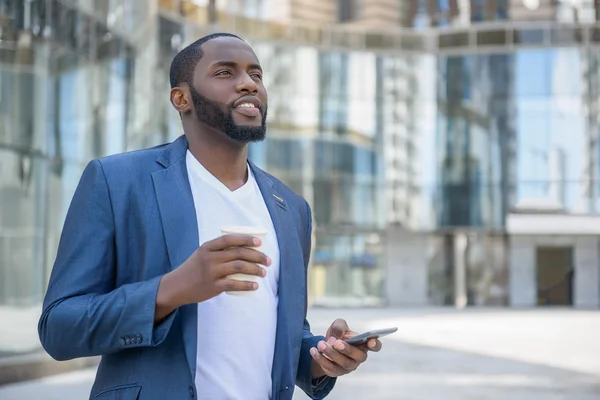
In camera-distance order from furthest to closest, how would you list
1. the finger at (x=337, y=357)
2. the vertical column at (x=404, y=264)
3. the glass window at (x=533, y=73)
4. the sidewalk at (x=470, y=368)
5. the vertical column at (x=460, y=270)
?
the vertical column at (x=404, y=264), the vertical column at (x=460, y=270), the glass window at (x=533, y=73), the sidewalk at (x=470, y=368), the finger at (x=337, y=357)

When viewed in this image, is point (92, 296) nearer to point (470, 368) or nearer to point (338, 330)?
point (338, 330)

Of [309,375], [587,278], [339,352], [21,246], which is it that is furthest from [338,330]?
[587,278]

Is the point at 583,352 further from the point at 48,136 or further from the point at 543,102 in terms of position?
the point at 543,102

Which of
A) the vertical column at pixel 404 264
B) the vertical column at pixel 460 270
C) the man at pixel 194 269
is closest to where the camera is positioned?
the man at pixel 194 269

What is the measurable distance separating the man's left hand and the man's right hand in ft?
1.54

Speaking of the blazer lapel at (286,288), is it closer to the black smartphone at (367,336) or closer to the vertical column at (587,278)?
the black smartphone at (367,336)

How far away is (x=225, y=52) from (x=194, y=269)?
73 centimetres

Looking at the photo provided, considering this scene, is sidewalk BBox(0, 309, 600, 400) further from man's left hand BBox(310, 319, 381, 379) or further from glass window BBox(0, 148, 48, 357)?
man's left hand BBox(310, 319, 381, 379)

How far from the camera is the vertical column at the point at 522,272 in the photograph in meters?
35.4

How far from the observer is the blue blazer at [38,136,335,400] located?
2.13 meters

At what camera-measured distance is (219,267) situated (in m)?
1.94

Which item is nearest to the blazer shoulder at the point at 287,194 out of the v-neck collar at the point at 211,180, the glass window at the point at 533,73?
the v-neck collar at the point at 211,180

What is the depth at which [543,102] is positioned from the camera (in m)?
34.6

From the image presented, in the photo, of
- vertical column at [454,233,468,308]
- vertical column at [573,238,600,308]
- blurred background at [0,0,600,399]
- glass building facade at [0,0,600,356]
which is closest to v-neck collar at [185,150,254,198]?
blurred background at [0,0,600,399]
